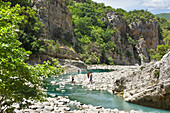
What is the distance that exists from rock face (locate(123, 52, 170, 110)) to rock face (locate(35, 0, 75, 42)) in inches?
1618

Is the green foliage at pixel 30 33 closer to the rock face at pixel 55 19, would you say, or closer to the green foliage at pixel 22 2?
the green foliage at pixel 22 2

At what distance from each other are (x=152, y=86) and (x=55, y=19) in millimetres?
50412

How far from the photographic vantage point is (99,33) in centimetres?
8912

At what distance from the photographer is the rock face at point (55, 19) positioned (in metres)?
52.5

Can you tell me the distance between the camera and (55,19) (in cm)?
5869

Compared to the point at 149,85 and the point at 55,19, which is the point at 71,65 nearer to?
the point at 55,19

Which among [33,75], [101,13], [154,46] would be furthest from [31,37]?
[154,46]

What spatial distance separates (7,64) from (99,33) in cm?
8552

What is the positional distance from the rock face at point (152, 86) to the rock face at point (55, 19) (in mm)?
41085

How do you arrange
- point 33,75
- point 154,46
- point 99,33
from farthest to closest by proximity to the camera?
1. point 154,46
2. point 99,33
3. point 33,75

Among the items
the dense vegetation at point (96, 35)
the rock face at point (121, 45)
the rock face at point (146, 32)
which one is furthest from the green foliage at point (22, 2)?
the rock face at point (146, 32)

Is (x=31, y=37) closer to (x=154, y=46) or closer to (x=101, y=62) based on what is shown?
(x=101, y=62)

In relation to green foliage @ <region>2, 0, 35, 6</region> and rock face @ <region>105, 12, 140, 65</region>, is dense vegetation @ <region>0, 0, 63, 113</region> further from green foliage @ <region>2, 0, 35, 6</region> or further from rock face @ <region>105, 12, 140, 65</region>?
rock face @ <region>105, 12, 140, 65</region>

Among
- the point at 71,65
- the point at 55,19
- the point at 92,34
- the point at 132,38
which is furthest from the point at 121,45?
the point at 71,65
